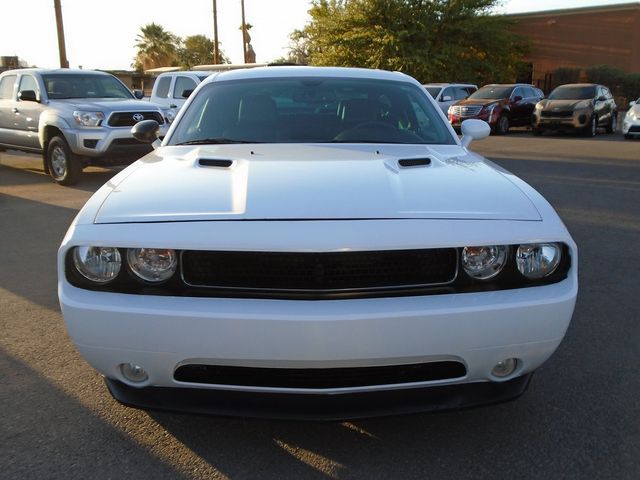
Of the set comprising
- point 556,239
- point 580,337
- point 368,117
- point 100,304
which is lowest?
point 580,337

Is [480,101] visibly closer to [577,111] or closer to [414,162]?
[577,111]

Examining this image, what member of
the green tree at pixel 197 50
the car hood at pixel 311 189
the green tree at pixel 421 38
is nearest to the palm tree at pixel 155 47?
the green tree at pixel 197 50

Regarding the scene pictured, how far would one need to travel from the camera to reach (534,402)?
2.90 meters

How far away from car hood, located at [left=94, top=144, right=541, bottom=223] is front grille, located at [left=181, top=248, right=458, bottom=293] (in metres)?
0.14

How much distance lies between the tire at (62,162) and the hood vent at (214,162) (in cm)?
A: 738

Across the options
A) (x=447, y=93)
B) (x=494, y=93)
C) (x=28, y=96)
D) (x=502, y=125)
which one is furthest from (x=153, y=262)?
(x=447, y=93)

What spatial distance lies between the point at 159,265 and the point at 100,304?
0.82 feet

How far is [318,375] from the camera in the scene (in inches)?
87.7

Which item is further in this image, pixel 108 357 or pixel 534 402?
pixel 534 402

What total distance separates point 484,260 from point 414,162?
85 cm

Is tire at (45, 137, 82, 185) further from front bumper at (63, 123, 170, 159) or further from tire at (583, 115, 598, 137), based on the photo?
tire at (583, 115, 598, 137)

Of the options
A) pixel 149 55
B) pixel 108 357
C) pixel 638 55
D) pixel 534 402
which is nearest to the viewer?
pixel 108 357

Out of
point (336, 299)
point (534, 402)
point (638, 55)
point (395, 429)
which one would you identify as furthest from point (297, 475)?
point (638, 55)

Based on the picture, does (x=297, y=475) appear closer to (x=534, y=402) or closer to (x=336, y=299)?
(x=336, y=299)
